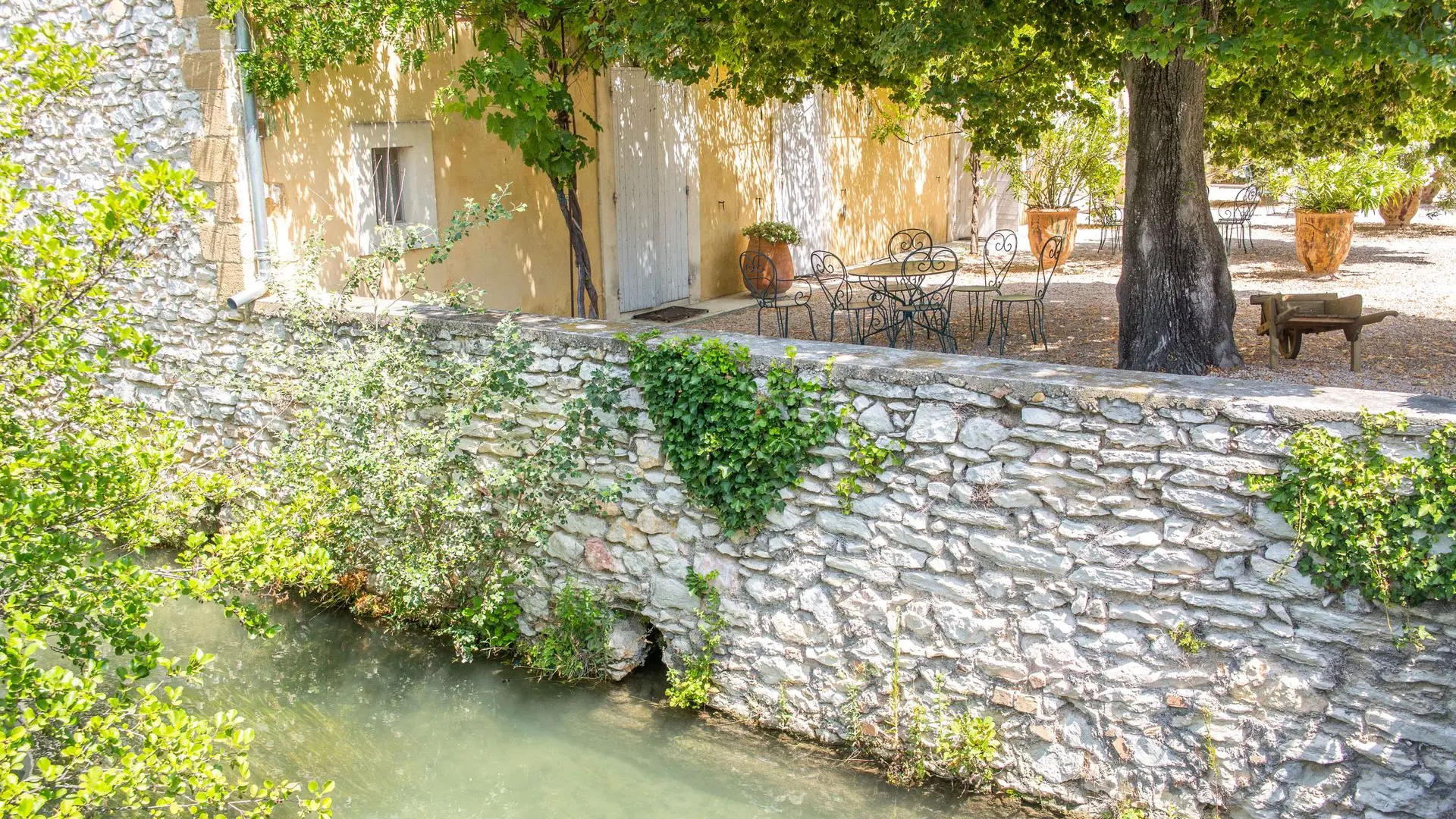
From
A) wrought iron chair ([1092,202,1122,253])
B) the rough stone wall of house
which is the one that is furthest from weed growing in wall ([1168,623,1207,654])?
wrought iron chair ([1092,202,1122,253])

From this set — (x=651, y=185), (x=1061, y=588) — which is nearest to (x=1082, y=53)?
(x=651, y=185)

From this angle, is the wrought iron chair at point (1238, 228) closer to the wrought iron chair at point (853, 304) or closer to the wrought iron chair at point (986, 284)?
the wrought iron chair at point (986, 284)

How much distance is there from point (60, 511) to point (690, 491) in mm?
2897

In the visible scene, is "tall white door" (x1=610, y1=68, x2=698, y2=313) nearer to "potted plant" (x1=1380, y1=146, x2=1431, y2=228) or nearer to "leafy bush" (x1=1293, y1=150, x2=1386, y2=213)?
"leafy bush" (x1=1293, y1=150, x2=1386, y2=213)

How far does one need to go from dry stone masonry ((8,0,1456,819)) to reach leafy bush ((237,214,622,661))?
0.17 meters

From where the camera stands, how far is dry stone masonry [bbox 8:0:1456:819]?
4141 mm

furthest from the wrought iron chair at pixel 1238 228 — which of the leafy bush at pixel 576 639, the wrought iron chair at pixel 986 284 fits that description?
the leafy bush at pixel 576 639

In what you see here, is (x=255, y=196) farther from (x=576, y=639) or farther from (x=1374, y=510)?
(x=1374, y=510)

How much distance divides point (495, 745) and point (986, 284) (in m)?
6.53

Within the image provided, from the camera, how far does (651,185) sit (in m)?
10.4

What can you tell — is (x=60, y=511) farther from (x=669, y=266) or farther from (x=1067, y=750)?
(x=669, y=266)

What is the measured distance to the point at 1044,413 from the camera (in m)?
4.54

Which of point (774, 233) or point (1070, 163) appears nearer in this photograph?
point (774, 233)

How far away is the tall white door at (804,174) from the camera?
1248 cm
